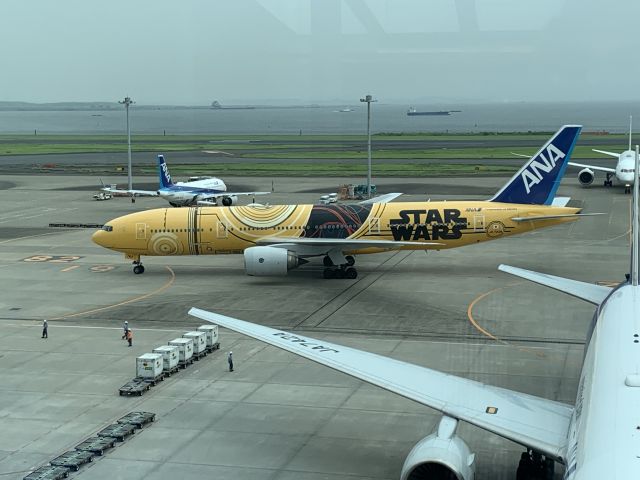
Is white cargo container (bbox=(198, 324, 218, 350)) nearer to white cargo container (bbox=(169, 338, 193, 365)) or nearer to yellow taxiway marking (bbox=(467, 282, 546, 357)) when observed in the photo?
white cargo container (bbox=(169, 338, 193, 365))

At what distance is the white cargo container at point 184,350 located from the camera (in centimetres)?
2853

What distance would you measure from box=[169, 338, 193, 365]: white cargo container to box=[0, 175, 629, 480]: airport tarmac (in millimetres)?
390

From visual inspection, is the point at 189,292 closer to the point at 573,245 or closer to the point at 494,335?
the point at 494,335

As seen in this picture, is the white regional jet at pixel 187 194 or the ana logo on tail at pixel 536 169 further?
the white regional jet at pixel 187 194

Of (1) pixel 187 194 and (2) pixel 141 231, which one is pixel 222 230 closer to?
(2) pixel 141 231

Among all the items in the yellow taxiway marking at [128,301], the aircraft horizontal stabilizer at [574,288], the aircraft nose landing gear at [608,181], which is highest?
the aircraft nose landing gear at [608,181]

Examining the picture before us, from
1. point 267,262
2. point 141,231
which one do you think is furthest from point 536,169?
point 141,231

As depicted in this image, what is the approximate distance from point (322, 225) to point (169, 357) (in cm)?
1761

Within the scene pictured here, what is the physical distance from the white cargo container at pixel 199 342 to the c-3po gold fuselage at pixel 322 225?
13.5 metres

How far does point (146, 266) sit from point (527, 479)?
32.4 meters

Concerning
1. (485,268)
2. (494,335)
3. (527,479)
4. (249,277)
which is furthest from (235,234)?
(527,479)

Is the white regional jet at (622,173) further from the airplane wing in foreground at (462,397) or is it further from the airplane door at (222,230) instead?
the airplane wing in foreground at (462,397)

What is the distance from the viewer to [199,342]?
96.8ft

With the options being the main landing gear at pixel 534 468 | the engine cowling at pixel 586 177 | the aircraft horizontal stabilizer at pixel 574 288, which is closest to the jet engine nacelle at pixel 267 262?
the aircraft horizontal stabilizer at pixel 574 288
